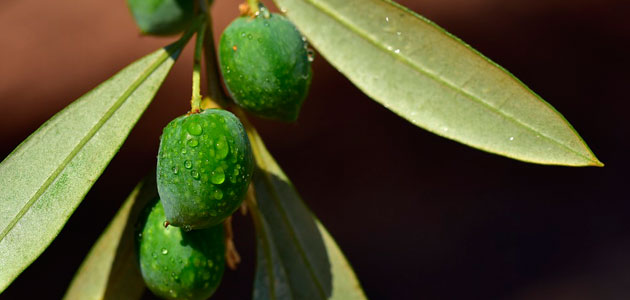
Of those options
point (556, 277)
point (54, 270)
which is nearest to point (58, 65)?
point (54, 270)

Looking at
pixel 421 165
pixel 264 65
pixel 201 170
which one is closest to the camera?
pixel 201 170

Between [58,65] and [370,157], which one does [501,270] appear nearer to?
[370,157]

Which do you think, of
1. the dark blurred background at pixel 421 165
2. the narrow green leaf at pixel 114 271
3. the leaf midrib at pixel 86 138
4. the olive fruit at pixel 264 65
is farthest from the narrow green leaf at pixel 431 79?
the dark blurred background at pixel 421 165

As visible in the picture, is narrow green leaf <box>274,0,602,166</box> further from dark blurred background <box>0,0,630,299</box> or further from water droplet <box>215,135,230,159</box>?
dark blurred background <box>0,0,630,299</box>

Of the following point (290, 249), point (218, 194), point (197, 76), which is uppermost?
point (197, 76)

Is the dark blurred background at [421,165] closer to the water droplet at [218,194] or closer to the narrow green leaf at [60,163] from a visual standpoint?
the narrow green leaf at [60,163]

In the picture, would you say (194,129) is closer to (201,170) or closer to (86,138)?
(201,170)

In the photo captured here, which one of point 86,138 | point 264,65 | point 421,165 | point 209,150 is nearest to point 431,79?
point 264,65
